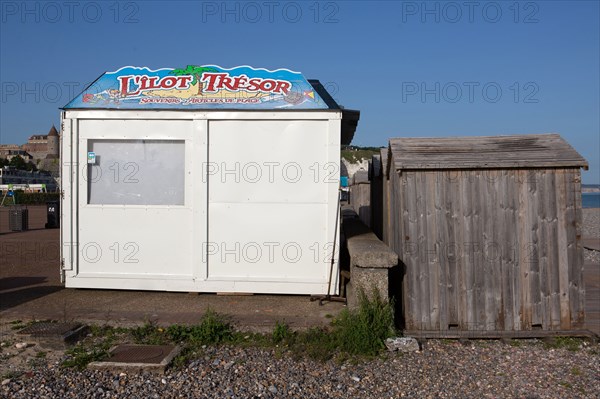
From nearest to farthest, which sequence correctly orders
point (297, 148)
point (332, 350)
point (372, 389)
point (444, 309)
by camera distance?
point (372, 389)
point (332, 350)
point (444, 309)
point (297, 148)

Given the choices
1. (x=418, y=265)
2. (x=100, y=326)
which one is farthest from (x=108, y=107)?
(x=418, y=265)

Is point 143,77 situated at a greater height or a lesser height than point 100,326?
greater

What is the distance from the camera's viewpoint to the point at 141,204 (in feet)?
25.2

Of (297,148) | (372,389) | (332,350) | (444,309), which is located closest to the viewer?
(372,389)

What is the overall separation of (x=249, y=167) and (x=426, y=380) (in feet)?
12.9

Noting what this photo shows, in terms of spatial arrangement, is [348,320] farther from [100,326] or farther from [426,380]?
[100,326]

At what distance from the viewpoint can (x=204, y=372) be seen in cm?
487

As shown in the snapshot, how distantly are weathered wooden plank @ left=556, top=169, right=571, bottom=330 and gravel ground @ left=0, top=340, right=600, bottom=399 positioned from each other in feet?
1.74

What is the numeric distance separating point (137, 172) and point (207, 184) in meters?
1.11

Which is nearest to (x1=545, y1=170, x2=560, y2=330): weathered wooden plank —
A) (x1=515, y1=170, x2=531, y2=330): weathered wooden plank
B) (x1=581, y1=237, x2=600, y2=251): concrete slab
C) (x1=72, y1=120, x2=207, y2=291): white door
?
(x1=515, y1=170, x2=531, y2=330): weathered wooden plank

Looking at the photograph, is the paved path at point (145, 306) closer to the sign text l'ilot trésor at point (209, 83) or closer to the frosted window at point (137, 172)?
the frosted window at point (137, 172)

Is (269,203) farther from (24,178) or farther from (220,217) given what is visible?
(24,178)

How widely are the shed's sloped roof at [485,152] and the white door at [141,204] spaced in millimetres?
2978

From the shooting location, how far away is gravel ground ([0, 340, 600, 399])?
14.6ft
